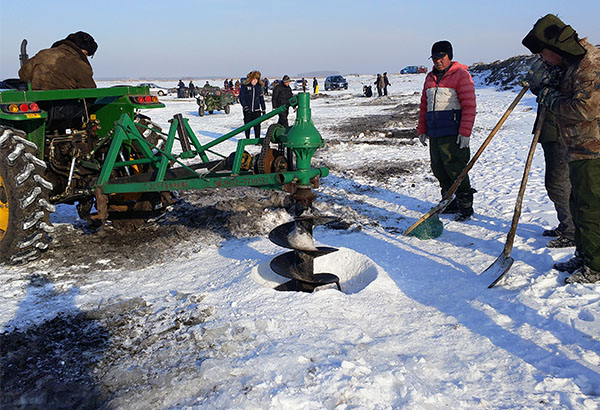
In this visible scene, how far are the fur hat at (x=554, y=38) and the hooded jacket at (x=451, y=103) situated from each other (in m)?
1.40

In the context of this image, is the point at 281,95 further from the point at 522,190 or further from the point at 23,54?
the point at 522,190

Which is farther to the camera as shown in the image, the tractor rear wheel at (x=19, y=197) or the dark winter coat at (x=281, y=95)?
the dark winter coat at (x=281, y=95)

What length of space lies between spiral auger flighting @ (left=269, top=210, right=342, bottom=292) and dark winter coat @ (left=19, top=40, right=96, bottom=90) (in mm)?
2881

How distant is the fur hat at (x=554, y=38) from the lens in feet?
11.4

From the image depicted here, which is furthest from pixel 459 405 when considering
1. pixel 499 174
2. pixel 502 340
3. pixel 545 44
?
pixel 499 174

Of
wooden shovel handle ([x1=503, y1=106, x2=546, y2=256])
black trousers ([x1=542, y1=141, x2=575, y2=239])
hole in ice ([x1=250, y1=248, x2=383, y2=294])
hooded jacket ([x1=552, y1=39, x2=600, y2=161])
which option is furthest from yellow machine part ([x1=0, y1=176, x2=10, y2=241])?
black trousers ([x1=542, y1=141, x2=575, y2=239])

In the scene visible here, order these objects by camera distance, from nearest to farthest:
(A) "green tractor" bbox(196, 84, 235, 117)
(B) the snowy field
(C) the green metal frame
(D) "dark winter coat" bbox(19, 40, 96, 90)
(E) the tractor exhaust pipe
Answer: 1. (B) the snowy field
2. (C) the green metal frame
3. (D) "dark winter coat" bbox(19, 40, 96, 90)
4. (E) the tractor exhaust pipe
5. (A) "green tractor" bbox(196, 84, 235, 117)

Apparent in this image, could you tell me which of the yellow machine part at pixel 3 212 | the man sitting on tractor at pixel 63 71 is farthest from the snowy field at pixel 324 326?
the man sitting on tractor at pixel 63 71

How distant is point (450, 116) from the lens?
5.25 metres

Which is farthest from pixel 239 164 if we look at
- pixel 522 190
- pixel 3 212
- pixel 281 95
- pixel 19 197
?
pixel 281 95

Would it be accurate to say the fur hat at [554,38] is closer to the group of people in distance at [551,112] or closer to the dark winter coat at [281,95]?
the group of people in distance at [551,112]

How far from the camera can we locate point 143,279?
13.7ft

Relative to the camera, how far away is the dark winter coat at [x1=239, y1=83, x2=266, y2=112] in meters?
12.4

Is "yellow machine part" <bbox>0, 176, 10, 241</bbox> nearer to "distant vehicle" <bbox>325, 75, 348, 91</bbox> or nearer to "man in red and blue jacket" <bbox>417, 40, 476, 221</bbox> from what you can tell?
"man in red and blue jacket" <bbox>417, 40, 476, 221</bbox>
